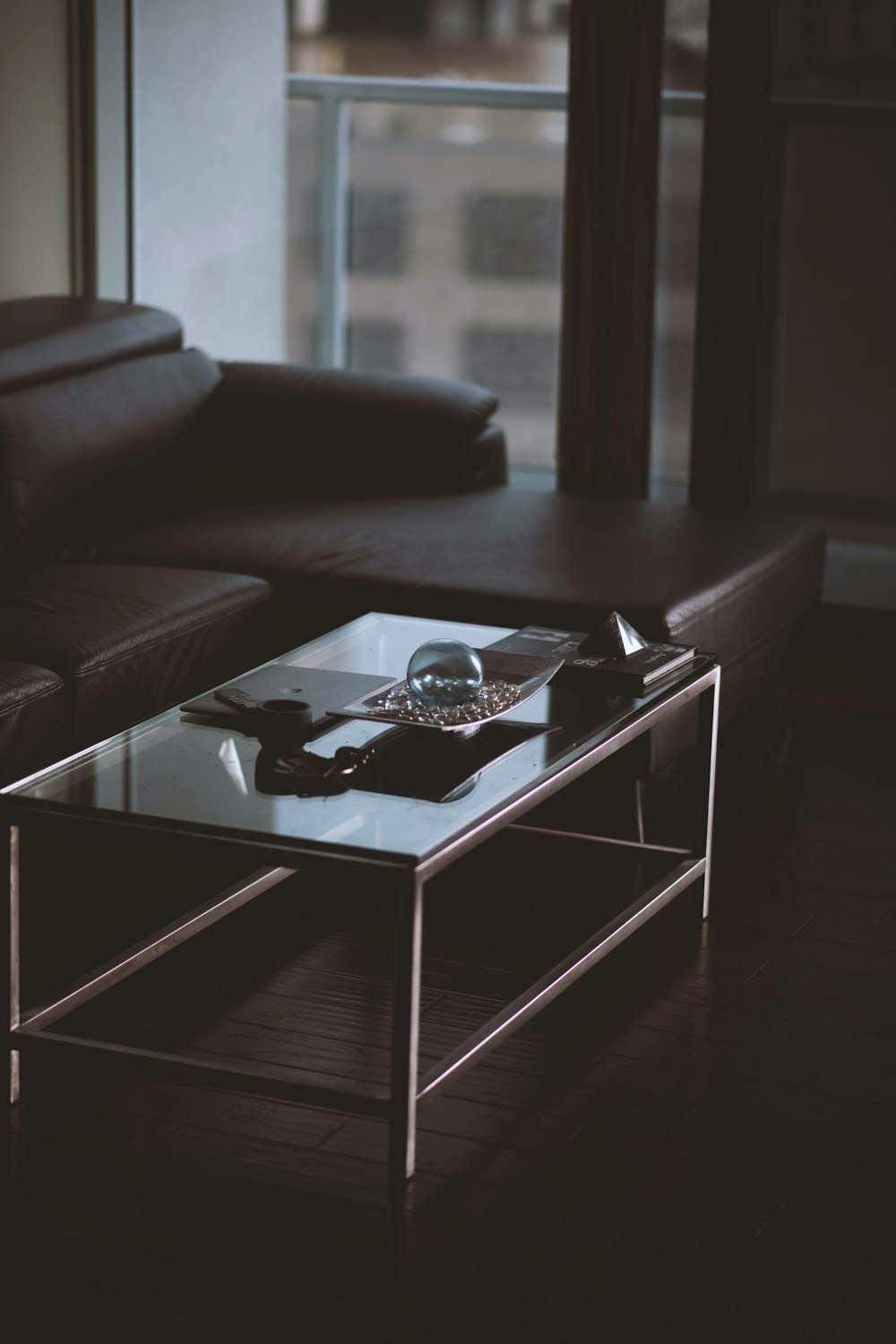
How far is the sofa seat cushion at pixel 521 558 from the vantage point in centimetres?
318

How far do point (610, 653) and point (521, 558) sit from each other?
74cm

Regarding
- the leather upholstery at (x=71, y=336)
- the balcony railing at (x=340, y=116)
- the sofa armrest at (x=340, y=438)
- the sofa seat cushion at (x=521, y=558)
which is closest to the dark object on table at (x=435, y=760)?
the sofa seat cushion at (x=521, y=558)

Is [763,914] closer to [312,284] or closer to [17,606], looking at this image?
[17,606]

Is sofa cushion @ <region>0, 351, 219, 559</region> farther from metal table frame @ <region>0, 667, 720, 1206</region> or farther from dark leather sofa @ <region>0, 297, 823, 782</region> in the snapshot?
metal table frame @ <region>0, 667, 720, 1206</region>

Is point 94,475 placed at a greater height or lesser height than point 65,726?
greater

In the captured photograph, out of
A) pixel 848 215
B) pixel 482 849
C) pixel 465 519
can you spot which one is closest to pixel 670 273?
pixel 848 215

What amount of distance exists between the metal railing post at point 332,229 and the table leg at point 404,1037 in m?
3.86

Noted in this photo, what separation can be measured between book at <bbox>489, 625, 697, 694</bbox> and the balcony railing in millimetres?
2895

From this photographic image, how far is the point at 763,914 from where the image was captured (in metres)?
2.84

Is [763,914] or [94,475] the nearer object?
[763,914]

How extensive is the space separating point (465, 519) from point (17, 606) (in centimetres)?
105

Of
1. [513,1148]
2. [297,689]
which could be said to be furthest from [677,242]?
[513,1148]

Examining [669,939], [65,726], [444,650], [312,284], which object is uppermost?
[312,284]

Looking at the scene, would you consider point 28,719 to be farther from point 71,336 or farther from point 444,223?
point 444,223
